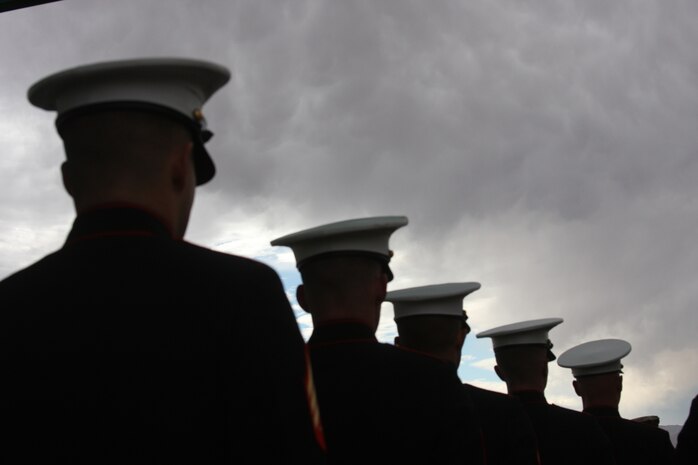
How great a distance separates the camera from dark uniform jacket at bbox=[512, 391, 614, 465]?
6.16 m

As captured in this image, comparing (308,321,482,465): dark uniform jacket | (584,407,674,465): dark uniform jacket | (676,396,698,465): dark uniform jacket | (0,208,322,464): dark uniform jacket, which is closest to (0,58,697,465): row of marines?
(0,208,322,464): dark uniform jacket

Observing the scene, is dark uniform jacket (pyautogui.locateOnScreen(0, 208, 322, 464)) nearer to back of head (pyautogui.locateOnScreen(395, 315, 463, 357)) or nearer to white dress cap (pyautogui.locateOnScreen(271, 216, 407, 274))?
white dress cap (pyautogui.locateOnScreen(271, 216, 407, 274))

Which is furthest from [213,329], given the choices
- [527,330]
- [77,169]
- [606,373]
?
[606,373]

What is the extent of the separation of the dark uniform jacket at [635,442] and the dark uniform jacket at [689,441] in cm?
145

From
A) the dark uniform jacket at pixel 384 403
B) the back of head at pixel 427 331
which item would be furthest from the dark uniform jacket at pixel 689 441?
the dark uniform jacket at pixel 384 403

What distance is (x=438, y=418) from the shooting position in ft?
12.5

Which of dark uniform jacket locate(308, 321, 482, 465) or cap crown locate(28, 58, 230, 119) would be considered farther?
dark uniform jacket locate(308, 321, 482, 465)

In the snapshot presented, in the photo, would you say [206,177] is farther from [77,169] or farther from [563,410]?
[563,410]

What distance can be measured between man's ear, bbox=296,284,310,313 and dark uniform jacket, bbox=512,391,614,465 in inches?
102

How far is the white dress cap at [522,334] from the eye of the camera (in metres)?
6.52

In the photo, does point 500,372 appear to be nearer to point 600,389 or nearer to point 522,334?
point 522,334

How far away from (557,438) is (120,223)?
4.83 meters

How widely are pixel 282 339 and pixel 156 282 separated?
37cm

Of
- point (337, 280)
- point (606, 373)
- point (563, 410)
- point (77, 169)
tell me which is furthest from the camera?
point (606, 373)
